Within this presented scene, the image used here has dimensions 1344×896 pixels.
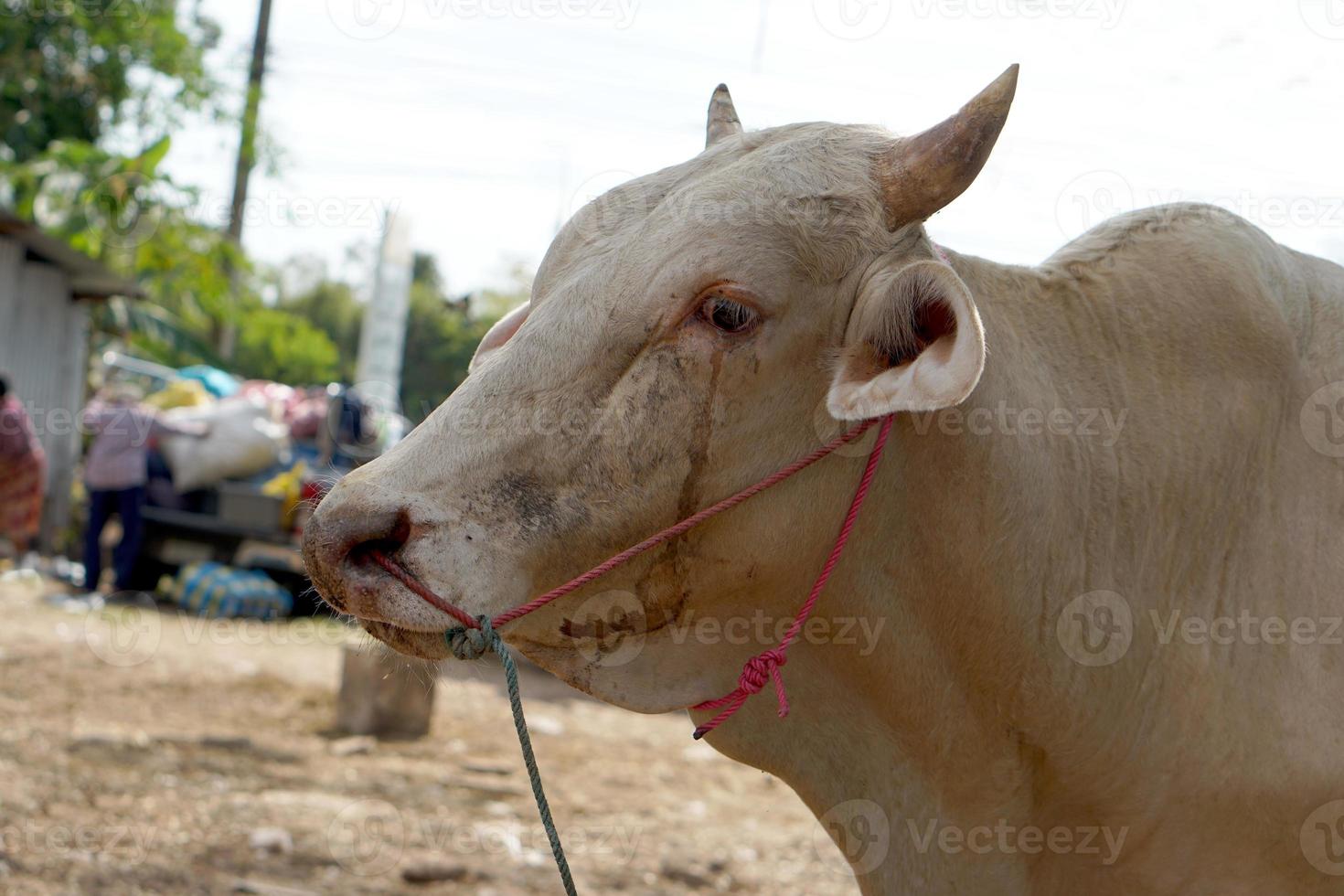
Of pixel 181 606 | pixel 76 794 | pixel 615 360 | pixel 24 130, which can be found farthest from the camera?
pixel 24 130

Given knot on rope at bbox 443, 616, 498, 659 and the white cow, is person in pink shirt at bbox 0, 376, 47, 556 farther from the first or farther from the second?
knot on rope at bbox 443, 616, 498, 659

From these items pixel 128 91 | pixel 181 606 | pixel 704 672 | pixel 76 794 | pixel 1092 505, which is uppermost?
pixel 128 91

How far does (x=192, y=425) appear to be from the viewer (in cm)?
1223

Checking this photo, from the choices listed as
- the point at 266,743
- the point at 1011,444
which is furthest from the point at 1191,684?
the point at 266,743

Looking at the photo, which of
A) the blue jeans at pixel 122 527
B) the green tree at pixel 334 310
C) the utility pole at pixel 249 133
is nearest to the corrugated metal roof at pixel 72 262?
the utility pole at pixel 249 133

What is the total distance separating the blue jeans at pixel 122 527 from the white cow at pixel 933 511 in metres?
10.1

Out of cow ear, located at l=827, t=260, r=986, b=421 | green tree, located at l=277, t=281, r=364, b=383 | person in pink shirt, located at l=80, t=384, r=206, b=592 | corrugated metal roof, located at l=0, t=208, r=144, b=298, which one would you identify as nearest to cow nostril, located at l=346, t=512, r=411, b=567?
cow ear, located at l=827, t=260, r=986, b=421

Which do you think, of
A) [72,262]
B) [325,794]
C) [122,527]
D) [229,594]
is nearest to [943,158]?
[325,794]

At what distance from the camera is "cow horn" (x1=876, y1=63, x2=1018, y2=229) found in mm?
2219

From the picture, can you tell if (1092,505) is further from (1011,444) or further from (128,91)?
(128,91)

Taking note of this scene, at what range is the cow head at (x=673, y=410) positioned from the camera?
2113mm

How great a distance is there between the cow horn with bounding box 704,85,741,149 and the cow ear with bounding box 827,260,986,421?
77cm

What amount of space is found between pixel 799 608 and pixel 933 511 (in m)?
0.32

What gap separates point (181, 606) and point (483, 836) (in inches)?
269
